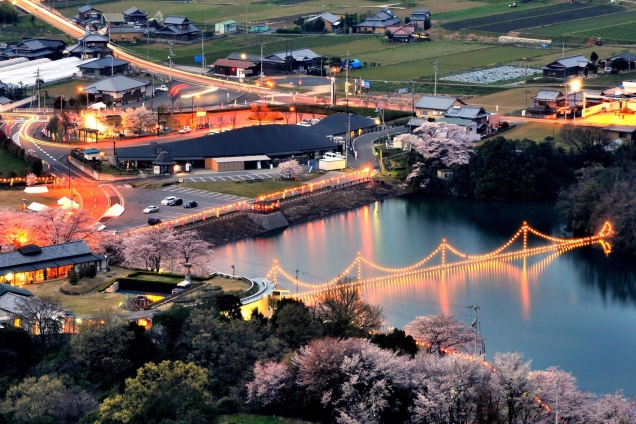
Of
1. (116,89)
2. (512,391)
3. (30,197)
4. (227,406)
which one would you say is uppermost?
(512,391)

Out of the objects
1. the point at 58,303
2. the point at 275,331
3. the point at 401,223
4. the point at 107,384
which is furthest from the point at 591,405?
the point at 401,223

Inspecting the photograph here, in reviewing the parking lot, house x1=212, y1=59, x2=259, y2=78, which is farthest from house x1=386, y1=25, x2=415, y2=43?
the parking lot

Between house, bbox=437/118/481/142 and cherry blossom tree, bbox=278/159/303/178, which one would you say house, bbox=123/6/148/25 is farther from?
cherry blossom tree, bbox=278/159/303/178

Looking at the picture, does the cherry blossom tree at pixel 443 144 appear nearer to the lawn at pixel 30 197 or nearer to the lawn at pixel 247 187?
the lawn at pixel 247 187

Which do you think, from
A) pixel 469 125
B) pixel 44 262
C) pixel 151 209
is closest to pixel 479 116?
pixel 469 125

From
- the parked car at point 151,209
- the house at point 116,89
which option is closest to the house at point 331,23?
the house at point 116,89

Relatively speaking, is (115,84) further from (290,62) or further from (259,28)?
(259,28)

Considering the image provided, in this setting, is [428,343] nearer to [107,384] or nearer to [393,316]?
[393,316]
